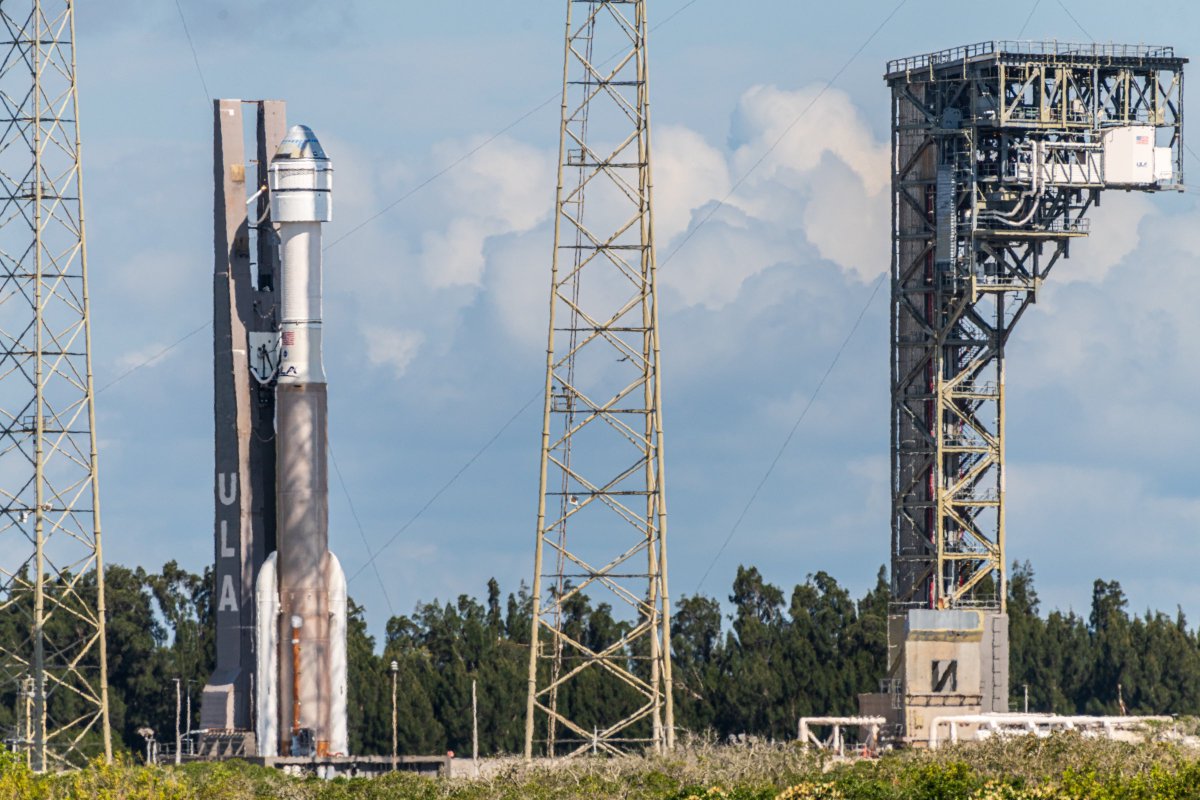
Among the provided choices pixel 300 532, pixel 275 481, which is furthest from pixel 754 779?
pixel 275 481

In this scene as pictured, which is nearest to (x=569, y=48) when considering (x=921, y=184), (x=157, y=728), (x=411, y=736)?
(x=921, y=184)

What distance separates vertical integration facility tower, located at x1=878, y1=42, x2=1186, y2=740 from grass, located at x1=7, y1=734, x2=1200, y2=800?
60.5 ft

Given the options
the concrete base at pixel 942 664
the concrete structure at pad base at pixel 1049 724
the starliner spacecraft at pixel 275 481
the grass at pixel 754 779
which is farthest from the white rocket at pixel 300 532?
the concrete structure at pad base at pixel 1049 724

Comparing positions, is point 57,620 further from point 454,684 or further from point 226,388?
point 226,388

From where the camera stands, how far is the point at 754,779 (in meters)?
80.7

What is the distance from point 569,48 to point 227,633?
26.6m

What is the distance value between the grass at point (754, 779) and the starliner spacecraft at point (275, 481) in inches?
419

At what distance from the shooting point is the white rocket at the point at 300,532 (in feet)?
335

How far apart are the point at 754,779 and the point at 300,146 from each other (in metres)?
33.0

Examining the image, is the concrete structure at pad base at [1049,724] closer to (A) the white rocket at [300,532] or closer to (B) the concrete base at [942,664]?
(B) the concrete base at [942,664]

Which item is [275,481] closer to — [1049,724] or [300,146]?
[300,146]

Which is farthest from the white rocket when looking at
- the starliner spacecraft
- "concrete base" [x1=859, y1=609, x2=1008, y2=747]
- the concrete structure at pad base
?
the concrete structure at pad base

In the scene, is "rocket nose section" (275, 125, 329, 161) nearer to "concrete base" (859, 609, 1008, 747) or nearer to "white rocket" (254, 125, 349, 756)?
"white rocket" (254, 125, 349, 756)

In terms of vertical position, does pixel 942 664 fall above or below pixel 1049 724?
above
